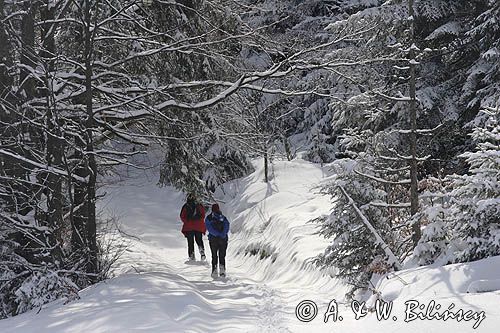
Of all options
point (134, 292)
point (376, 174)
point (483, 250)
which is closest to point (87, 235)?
point (134, 292)

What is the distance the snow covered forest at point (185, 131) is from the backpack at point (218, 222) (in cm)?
74

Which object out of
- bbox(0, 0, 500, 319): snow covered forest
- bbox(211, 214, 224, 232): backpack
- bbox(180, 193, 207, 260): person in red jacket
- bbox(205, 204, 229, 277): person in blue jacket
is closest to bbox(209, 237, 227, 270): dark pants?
bbox(205, 204, 229, 277): person in blue jacket

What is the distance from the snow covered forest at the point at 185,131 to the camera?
301 inches

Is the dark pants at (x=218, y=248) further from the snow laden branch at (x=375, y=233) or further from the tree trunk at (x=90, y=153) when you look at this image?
the snow laden branch at (x=375, y=233)

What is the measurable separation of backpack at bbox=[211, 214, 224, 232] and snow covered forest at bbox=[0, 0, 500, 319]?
0.74 metres

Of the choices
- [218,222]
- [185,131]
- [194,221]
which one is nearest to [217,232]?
[218,222]

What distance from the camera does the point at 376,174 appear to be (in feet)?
27.8

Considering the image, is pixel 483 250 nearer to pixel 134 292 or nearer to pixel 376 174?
pixel 376 174

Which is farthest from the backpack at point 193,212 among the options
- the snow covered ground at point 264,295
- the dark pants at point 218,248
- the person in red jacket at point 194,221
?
the dark pants at point 218,248

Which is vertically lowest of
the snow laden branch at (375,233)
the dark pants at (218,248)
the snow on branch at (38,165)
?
the dark pants at (218,248)

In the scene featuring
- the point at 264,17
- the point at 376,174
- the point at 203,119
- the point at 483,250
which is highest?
the point at 264,17

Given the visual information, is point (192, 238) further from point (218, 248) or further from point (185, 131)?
point (185, 131)

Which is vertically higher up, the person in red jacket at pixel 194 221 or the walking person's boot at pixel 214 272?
the person in red jacket at pixel 194 221

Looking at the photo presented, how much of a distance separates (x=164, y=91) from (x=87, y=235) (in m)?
2.85
